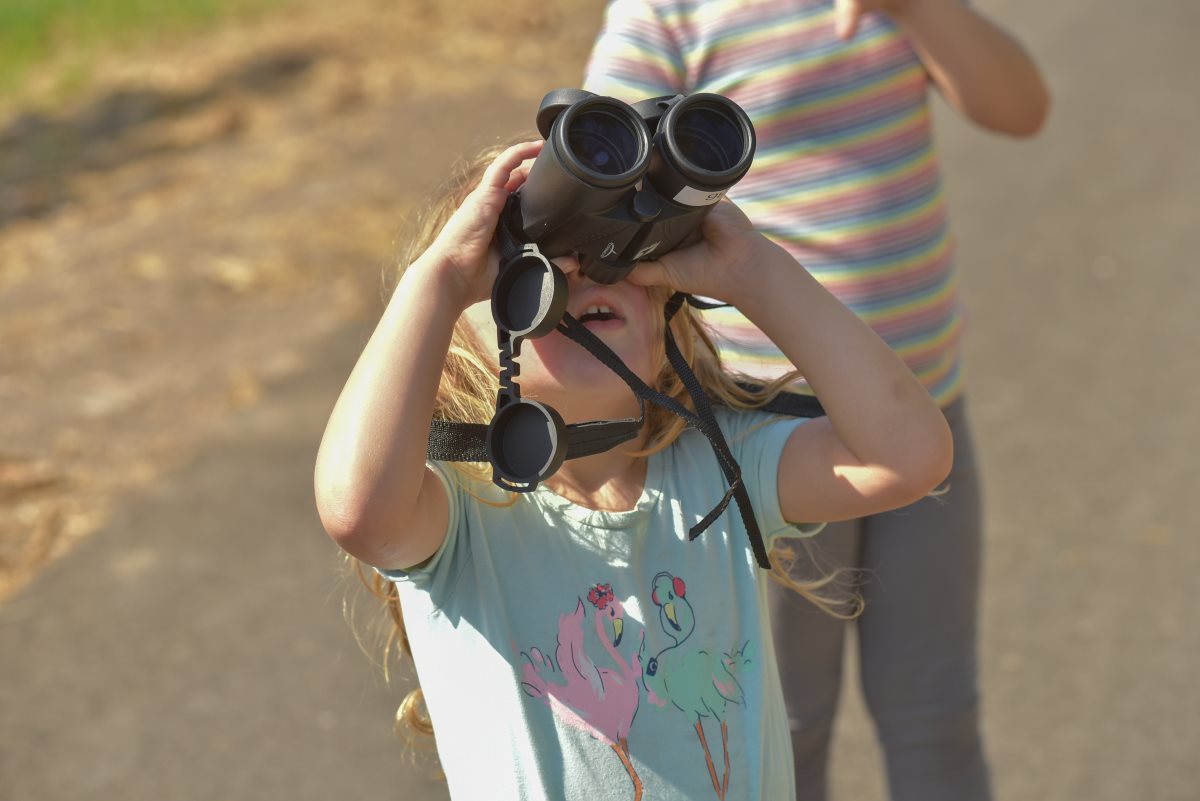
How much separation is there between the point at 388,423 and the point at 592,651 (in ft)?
1.36

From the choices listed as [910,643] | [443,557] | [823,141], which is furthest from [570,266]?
[910,643]

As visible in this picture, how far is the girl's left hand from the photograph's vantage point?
5.73 feet

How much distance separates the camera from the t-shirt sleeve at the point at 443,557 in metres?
1.74

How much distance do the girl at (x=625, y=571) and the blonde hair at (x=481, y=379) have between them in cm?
8

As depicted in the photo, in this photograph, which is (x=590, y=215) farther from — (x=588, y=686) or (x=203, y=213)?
(x=203, y=213)

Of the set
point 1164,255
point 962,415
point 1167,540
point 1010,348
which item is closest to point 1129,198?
point 1164,255

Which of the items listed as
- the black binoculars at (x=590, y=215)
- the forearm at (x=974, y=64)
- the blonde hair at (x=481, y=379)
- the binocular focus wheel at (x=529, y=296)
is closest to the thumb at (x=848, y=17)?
the forearm at (x=974, y=64)

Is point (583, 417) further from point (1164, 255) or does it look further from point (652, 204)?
point (1164, 255)

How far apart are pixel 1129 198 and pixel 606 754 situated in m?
4.67

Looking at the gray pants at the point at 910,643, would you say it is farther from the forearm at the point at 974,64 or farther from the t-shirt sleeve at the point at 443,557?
the t-shirt sleeve at the point at 443,557

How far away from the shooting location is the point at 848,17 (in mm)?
2178

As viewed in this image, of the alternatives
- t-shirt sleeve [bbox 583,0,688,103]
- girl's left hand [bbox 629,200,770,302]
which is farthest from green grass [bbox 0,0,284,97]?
girl's left hand [bbox 629,200,770,302]

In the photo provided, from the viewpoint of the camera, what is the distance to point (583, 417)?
6.07 ft

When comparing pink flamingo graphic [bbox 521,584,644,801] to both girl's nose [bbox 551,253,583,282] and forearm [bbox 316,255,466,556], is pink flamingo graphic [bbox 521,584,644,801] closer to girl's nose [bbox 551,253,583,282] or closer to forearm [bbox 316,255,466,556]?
A: forearm [bbox 316,255,466,556]
